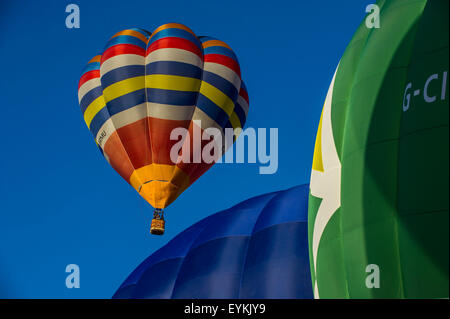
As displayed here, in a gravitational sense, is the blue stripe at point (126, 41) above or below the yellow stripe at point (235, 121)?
above

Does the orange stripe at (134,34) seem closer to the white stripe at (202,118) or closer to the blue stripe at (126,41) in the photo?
the blue stripe at (126,41)

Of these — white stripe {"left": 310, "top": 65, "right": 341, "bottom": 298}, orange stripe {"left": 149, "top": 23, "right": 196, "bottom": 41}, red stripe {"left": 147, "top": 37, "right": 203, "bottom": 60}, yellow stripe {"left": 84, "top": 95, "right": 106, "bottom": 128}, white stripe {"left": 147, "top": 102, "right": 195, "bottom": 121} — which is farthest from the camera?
orange stripe {"left": 149, "top": 23, "right": 196, "bottom": 41}

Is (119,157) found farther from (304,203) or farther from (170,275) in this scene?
(304,203)

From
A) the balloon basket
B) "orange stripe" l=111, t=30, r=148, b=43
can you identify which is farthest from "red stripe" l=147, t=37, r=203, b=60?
the balloon basket

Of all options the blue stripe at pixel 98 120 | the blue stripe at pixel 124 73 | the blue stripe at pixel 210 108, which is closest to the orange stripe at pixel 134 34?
the blue stripe at pixel 124 73

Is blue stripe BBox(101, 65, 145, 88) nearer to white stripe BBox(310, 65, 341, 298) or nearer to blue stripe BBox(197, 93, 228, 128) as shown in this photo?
blue stripe BBox(197, 93, 228, 128)

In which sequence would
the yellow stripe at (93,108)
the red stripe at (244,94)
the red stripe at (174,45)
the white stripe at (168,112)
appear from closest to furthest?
the white stripe at (168,112), the red stripe at (174,45), the yellow stripe at (93,108), the red stripe at (244,94)
